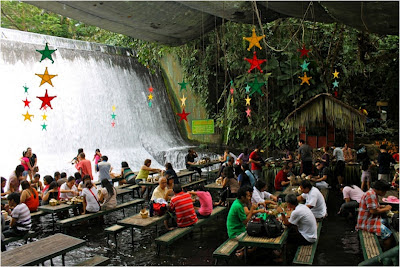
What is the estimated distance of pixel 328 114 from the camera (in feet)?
42.0

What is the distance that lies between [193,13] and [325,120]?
7678 mm

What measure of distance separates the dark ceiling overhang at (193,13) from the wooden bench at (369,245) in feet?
12.1

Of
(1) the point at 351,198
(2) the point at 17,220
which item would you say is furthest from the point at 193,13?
(2) the point at 17,220

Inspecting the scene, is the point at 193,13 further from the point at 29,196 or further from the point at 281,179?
the point at 29,196

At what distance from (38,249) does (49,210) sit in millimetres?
2883

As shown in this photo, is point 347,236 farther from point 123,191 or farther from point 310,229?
point 123,191

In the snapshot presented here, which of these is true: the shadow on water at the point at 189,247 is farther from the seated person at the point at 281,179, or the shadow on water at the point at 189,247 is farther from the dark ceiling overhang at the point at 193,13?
the dark ceiling overhang at the point at 193,13

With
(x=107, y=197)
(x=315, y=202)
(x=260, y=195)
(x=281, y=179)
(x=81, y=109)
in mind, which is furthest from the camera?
(x=81, y=109)

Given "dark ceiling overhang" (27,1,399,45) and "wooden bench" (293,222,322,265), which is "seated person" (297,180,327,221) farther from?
"dark ceiling overhang" (27,1,399,45)

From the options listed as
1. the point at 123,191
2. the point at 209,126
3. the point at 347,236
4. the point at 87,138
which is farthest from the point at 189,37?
the point at 87,138

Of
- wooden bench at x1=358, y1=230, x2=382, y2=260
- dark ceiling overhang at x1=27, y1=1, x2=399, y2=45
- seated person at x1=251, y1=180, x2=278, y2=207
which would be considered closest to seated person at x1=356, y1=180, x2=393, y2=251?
wooden bench at x1=358, y1=230, x2=382, y2=260

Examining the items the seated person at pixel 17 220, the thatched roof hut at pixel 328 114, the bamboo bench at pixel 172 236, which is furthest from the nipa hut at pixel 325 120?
the seated person at pixel 17 220

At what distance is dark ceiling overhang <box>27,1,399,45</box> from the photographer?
615 cm

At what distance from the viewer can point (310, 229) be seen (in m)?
5.71
